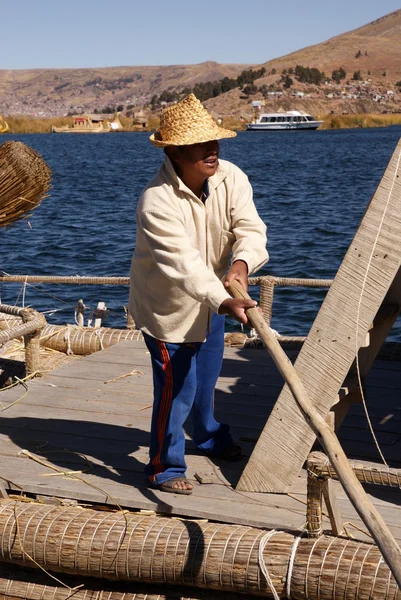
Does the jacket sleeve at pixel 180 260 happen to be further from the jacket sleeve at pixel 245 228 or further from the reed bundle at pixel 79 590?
the reed bundle at pixel 79 590

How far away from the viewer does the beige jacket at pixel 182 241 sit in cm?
403

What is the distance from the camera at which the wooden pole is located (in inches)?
114

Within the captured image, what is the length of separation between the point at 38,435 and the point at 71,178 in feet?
155

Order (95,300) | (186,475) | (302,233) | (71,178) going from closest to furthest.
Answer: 1. (186,475)
2. (95,300)
3. (302,233)
4. (71,178)

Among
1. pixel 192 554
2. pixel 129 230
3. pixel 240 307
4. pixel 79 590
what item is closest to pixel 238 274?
pixel 240 307

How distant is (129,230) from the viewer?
2800 cm

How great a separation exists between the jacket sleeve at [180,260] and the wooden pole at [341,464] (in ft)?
0.88

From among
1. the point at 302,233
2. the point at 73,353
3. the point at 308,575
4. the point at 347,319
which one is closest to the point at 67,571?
the point at 308,575

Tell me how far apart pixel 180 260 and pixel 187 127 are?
1.85 feet

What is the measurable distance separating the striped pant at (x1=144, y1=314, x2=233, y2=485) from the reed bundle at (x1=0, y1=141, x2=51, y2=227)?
1396 millimetres

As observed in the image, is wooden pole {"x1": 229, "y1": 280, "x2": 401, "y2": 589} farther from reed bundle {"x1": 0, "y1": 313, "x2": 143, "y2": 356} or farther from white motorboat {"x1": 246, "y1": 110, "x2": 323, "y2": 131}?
white motorboat {"x1": 246, "y1": 110, "x2": 323, "y2": 131}

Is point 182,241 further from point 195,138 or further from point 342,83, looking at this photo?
point 342,83

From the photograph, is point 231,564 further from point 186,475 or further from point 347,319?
point 347,319

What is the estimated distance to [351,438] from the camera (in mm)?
5180
